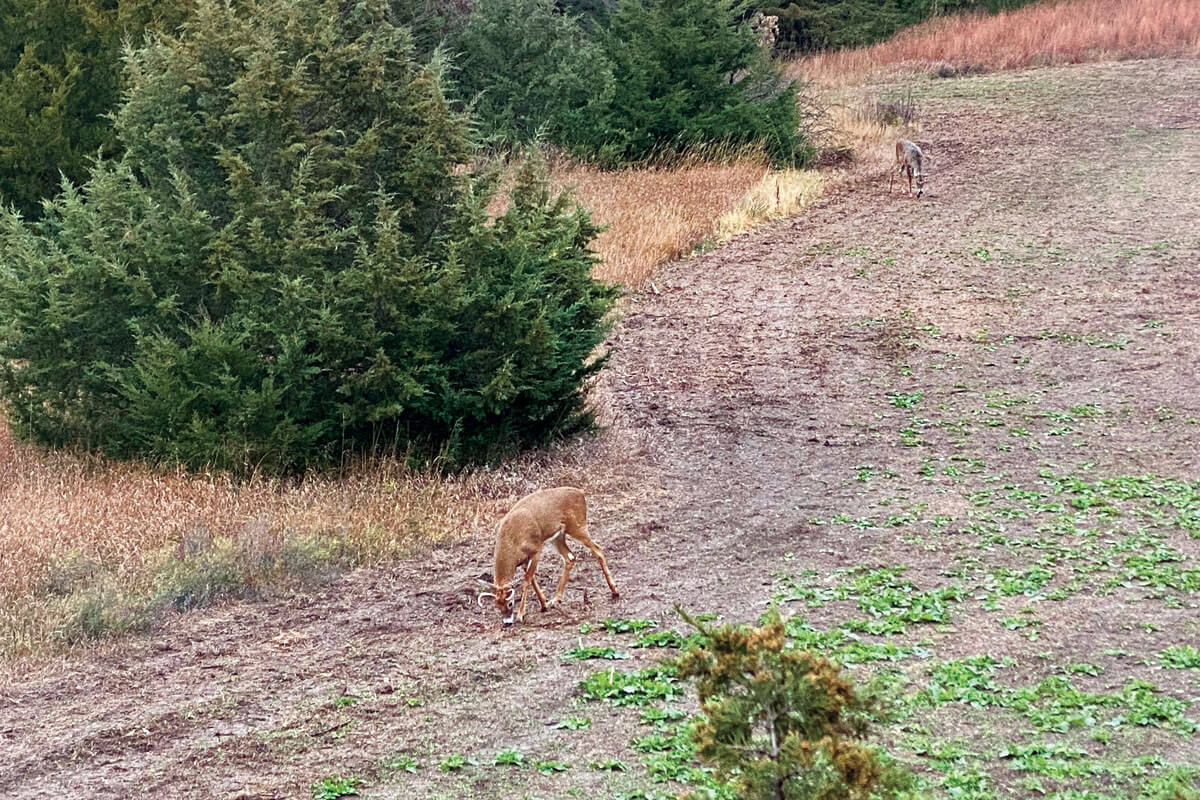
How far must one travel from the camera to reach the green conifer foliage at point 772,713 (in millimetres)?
2740

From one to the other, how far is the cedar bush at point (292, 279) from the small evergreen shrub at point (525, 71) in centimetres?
1111

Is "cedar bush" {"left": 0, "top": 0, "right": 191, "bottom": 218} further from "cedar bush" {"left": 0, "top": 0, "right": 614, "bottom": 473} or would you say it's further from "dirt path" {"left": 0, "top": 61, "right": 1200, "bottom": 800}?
"dirt path" {"left": 0, "top": 61, "right": 1200, "bottom": 800}

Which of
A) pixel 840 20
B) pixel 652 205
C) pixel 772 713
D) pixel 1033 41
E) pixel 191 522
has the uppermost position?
pixel 840 20

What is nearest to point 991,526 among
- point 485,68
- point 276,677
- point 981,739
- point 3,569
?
point 981,739

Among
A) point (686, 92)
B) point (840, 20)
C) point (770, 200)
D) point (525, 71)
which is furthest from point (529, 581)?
point (840, 20)

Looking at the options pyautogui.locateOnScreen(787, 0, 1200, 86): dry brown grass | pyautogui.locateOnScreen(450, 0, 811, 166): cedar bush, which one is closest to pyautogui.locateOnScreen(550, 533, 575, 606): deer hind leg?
pyautogui.locateOnScreen(450, 0, 811, 166): cedar bush

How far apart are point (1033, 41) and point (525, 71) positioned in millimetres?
15849

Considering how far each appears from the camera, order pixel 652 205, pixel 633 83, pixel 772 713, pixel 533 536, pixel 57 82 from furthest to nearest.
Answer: pixel 633 83 → pixel 652 205 → pixel 57 82 → pixel 533 536 → pixel 772 713

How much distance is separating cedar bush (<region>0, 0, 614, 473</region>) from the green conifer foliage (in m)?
6.87

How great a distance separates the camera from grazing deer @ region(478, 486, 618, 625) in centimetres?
711

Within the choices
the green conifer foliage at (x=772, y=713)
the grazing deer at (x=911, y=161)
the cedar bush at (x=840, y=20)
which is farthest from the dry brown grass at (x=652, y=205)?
the cedar bush at (x=840, y=20)

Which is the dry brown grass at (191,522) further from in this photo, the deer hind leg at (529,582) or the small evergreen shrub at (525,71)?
the small evergreen shrub at (525,71)

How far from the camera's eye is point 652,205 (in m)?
18.7

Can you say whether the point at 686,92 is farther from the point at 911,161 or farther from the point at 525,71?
the point at 911,161
